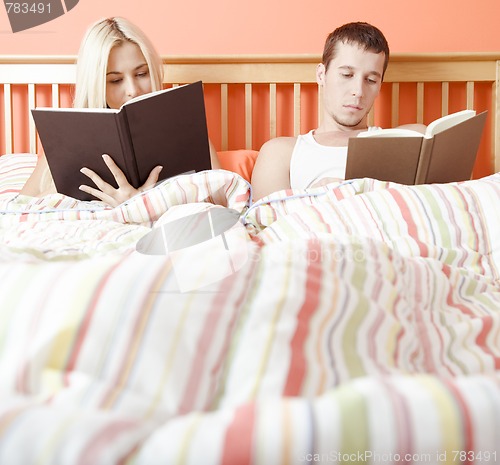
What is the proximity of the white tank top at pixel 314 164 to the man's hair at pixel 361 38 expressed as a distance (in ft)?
0.89

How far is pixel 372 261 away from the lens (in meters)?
0.56

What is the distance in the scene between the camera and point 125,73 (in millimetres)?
1605

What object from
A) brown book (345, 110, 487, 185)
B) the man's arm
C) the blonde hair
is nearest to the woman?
the blonde hair

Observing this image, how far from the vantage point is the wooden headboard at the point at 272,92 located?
1.82m

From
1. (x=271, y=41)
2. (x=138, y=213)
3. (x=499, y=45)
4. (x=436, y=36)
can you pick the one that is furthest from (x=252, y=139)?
(x=138, y=213)

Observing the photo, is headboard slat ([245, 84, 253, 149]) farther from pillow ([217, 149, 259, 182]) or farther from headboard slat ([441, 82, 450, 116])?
headboard slat ([441, 82, 450, 116])

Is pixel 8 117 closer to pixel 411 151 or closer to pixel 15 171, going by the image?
pixel 15 171

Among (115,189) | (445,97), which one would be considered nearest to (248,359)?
(115,189)

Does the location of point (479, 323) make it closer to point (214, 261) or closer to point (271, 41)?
point (214, 261)

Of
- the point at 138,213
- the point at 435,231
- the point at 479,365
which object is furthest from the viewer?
the point at 138,213

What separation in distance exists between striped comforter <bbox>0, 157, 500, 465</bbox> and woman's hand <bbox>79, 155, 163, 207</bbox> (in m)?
0.63

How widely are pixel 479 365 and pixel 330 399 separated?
0.19 m

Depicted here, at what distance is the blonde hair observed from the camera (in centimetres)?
156

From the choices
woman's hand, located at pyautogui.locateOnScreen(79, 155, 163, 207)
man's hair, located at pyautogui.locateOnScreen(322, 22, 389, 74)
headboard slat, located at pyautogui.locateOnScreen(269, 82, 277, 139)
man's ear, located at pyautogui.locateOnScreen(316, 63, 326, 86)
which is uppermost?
man's hair, located at pyautogui.locateOnScreen(322, 22, 389, 74)
